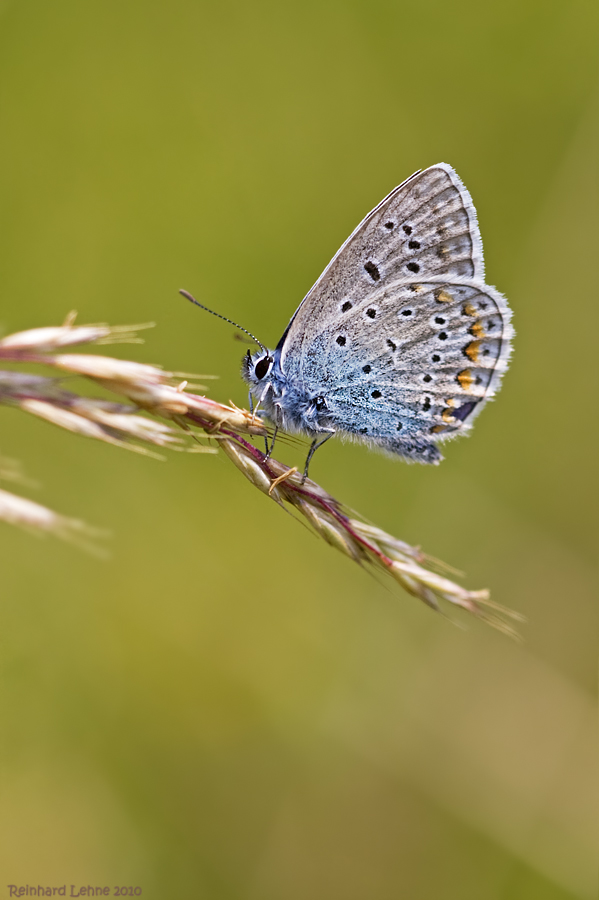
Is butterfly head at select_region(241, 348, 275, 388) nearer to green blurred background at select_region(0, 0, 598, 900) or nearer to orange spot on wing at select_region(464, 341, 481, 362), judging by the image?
orange spot on wing at select_region(464, 341, 481, 362)

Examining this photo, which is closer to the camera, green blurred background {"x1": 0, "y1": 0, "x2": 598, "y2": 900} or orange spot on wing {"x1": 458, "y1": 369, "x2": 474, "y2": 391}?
orange spot on wing {"x1": 458, "y1": 369, "x2": 474, "y2": 391}

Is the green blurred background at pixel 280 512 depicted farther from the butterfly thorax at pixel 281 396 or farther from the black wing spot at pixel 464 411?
the black wing spot at pixel 464 411

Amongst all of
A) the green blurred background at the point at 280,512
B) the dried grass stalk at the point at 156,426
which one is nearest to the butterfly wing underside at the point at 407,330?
the dried grass stalk at the point at 156,426

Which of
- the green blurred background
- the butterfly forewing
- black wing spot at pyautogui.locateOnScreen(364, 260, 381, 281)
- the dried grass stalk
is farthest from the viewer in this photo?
the green blurred background

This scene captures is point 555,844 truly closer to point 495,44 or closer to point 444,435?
point 444,435

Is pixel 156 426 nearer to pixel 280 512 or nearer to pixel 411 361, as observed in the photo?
pixel 411 361

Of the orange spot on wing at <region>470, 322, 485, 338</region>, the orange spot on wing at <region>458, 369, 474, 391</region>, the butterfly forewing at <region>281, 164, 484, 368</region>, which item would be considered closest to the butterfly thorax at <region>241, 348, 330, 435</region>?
the butterfly forewing at <region>281, 164, 484, 368</region>

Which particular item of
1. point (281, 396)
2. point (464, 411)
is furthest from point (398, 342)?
point (281, 396)

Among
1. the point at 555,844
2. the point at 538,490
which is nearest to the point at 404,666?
the point at 555,844
